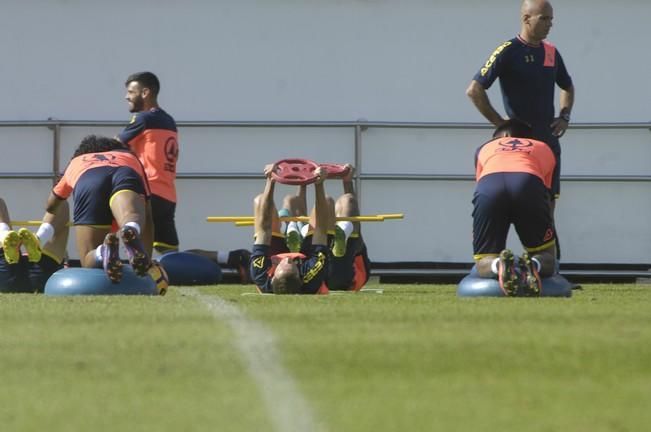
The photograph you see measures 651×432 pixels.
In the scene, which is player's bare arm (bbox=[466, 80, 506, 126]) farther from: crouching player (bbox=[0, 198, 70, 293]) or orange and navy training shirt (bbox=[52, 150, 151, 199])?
crouching player (bbox=[0, 198, 70, 293])

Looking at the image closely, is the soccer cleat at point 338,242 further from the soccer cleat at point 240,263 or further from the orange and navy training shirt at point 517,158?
the soccer cleat at point 240,263

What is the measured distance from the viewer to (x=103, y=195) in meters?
10.1

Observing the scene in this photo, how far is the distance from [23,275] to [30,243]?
0.48m

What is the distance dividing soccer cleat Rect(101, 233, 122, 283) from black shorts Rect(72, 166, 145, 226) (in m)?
0.63

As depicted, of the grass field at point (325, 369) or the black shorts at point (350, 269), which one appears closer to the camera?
the grass field at point (325, 369)

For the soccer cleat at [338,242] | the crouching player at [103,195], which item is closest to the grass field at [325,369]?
the crouching player at [103,195]

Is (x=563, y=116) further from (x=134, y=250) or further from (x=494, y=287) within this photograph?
(x=134, y=250)

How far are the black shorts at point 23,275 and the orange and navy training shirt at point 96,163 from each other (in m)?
0.67

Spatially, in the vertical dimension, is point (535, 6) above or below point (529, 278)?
above

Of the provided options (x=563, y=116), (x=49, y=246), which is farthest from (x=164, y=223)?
(x=563, y=116)

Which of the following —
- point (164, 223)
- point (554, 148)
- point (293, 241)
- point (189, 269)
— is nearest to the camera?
point (554, 148)

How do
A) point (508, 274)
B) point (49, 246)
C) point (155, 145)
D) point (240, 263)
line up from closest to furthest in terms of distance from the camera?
point (508, 274)
point (49, 246)
point (155, 145)
point (240, 263)

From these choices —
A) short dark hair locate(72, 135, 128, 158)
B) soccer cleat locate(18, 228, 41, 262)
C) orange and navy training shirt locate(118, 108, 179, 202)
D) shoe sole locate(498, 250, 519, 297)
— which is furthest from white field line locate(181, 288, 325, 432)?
orange and navy training shirt locate(118, 108, 179, 202)

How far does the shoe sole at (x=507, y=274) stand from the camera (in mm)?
9125
